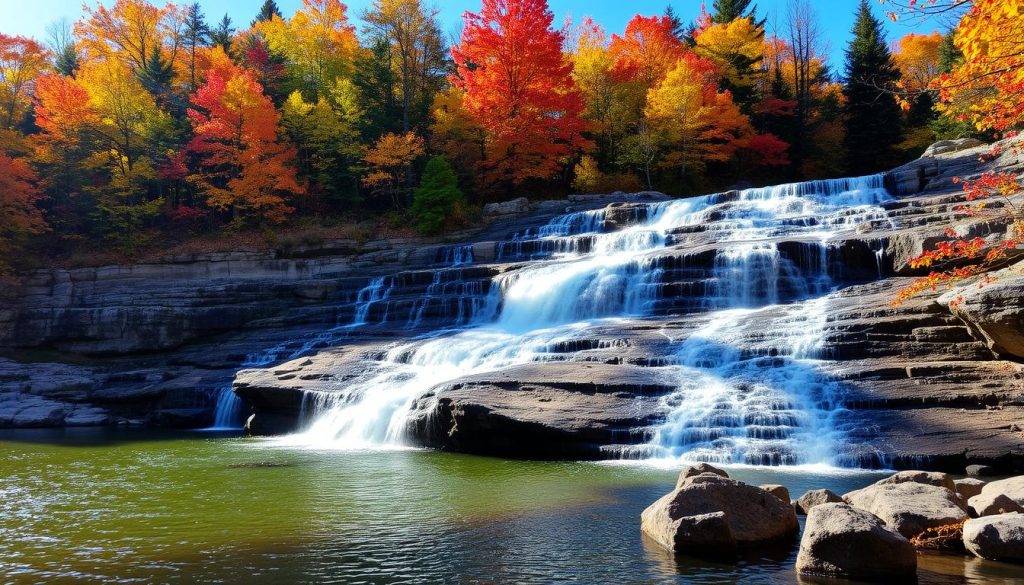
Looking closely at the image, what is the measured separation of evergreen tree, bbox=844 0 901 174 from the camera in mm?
38812

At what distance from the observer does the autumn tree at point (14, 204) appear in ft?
99.4

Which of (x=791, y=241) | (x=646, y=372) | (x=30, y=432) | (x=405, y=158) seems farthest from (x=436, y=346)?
(x=405, y=158)

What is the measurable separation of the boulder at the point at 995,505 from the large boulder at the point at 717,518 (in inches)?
73.2

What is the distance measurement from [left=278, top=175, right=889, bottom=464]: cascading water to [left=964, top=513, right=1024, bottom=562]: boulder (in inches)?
216

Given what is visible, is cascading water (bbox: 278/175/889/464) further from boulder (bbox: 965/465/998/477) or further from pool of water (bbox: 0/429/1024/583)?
boulder (bbox: 965/465/998/477)

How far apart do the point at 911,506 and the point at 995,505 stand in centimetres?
84

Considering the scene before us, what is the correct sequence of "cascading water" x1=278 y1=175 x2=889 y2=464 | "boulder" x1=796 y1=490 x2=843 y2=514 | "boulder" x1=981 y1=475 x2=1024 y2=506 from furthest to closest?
"cascading water" x1=278 y1=175 x2=889 y2=464
"boulder" x1=796 y1=490 x2=843 y2=514
"boulder" x1=981 y1=475 x2=1024 y2=506

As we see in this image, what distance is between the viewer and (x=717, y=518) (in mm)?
7094

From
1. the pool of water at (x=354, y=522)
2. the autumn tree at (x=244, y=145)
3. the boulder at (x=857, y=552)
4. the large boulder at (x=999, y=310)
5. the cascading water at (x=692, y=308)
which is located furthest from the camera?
the autumn tree at (x=244, y=145)

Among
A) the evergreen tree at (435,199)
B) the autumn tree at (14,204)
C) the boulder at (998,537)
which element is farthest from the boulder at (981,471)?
the autumn tree at (14,204)

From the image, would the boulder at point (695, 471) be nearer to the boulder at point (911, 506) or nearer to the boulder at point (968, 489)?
the boulder at point (911, 506)

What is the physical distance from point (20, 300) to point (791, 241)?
28.9m

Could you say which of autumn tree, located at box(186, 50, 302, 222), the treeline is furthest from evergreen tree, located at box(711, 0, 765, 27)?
autumn tree, located at box(186, 50, 302, 222)

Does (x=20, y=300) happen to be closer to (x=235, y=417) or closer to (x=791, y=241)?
(x=235, y=417)
